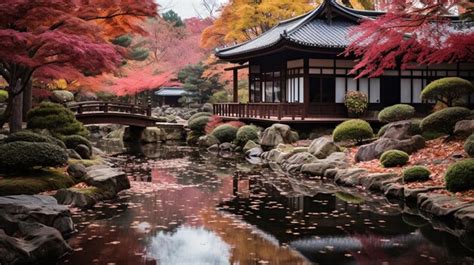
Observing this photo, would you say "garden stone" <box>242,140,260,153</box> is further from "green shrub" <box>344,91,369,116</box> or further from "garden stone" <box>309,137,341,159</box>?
"garden stone" <box>309,137,341,159</box>

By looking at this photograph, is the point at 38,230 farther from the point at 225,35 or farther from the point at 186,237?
the point at 225,35

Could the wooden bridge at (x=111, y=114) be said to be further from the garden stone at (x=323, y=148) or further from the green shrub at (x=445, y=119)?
the green shrub at (x=445, y=119)

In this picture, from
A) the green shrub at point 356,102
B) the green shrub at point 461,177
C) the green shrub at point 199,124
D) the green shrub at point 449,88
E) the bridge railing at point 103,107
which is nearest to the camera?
the green shrub at point 461,177

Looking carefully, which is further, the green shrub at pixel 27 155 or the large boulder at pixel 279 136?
the large boulder at pixel 279 136

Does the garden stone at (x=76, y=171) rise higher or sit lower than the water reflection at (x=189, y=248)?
higher

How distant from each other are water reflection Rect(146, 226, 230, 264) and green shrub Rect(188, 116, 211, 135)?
76.7 feet

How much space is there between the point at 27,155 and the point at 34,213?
3883mm

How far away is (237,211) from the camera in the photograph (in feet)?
38.8

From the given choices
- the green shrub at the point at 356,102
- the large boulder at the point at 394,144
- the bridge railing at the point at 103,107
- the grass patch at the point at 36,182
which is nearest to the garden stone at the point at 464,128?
the large boulder at the point at 394,144

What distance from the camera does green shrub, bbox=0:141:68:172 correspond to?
40.6 ft

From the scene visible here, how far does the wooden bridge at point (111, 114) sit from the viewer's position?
1149 inches

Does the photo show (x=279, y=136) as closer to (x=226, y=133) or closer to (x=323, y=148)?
(x=323, y=148)

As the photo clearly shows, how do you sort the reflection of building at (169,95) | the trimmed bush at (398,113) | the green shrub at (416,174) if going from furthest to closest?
the reflection of building at (169,95) → the trimmed bush at (398,113) → the green shrub at (416,174)

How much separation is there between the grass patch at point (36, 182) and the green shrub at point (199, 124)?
19678mm
